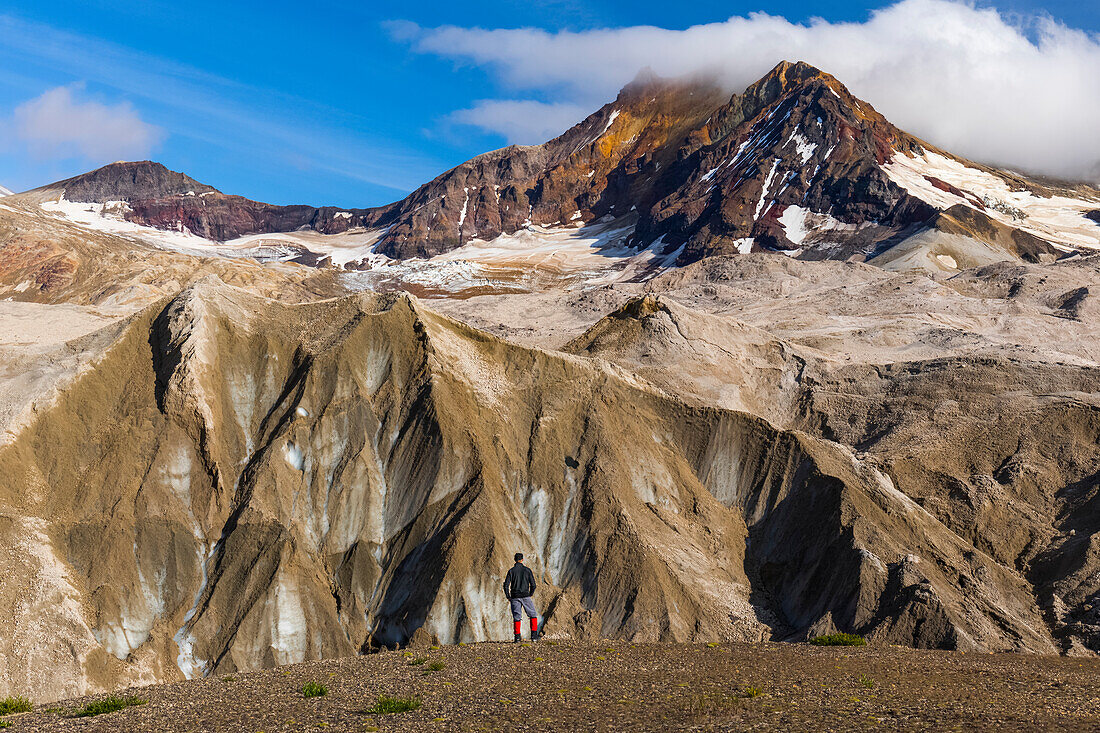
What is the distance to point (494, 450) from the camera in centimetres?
3338

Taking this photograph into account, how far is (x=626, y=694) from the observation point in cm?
1447

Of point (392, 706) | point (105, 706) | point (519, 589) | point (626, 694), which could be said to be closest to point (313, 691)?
point (392, 706)

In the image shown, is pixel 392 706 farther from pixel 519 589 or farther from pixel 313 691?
pixel 519 589

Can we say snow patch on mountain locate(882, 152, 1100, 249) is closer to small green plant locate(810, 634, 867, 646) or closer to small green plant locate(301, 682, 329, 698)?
small green plant locate(810, 634, 867, 646)

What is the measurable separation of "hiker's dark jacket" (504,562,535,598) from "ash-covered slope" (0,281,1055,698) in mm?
6924

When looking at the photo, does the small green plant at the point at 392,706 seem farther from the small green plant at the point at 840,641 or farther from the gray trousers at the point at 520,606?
the small green plant at the point at 840,641

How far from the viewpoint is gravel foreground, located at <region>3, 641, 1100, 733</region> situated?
1261 centimetres

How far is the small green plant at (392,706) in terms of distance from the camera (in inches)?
542

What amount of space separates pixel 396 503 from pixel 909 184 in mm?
164446

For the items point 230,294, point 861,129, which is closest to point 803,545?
point 230,294

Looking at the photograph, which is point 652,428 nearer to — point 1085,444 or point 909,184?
point 1085,444

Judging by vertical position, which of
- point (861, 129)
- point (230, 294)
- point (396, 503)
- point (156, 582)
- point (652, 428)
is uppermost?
point (861, 129)

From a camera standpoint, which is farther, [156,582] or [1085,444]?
[1085,444]

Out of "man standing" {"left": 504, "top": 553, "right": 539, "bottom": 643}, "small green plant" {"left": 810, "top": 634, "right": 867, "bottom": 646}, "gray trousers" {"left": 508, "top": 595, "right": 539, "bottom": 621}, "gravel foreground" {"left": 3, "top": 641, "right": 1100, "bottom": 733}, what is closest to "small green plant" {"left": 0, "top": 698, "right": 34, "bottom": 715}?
"gravel foreground" {"left": 3, "top": 641, "right": 1100, "bottom": 733}
